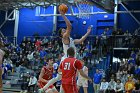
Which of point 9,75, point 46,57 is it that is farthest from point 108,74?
point 9,75

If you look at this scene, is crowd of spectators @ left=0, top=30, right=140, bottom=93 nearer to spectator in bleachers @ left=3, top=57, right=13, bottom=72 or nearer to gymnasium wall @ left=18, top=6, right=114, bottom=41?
spectator in bleachers @ left=3, top=57, right=13, bottom=72

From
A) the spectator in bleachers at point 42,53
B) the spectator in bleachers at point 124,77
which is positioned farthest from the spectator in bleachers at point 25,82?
the spectator in bleachers at point 124,77

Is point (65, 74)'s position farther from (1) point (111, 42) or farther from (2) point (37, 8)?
(2) point (37, 8)

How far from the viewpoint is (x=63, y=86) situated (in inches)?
331

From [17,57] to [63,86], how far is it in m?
18.5

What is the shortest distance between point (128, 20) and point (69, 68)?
20.4 meters

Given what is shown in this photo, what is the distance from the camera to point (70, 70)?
8.22m

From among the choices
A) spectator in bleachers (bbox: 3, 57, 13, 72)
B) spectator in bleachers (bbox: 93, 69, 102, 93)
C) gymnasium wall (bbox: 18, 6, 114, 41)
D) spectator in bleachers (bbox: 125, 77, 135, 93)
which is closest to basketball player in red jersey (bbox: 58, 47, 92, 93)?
spectator in bleachers (bbox: 125, 77, 135, 93)

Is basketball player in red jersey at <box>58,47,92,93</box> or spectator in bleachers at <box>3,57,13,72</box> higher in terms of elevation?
basketball player in red jersey at <box>58,47,92,93</box>

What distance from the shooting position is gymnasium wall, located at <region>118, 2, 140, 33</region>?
1084 inches

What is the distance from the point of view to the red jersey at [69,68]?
8148 millimetres

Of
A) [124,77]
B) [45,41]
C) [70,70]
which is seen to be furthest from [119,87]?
[45,41]

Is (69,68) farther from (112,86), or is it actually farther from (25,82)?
(25,82)

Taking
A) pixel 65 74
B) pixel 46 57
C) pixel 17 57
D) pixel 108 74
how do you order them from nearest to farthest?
1. pixel 65 74
2. pixel 108 74
3. pixel 46 57
4. pixel 17 57
